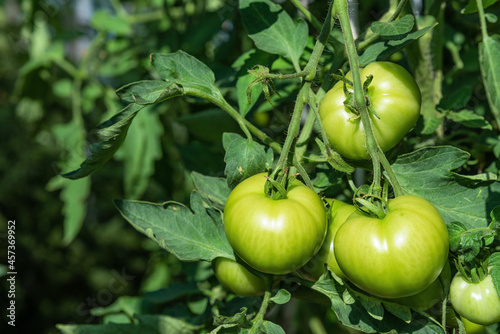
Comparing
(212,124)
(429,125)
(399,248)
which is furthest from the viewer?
(212,124)

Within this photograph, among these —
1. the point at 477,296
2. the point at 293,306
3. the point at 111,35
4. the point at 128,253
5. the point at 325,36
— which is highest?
the point at 325,36

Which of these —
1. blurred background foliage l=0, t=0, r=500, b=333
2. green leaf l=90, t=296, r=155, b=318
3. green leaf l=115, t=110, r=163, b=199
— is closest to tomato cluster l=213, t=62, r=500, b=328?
blurred background foliage l=0, t=0, r=500, b=333

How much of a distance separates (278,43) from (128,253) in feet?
11.1

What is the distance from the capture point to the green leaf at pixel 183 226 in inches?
21.6

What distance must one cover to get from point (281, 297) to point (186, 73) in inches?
10.7

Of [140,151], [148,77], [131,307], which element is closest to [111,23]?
[148,77]

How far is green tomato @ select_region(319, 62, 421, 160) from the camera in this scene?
1.55 feet

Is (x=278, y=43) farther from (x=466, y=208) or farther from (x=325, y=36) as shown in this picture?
(x=466, y=208)

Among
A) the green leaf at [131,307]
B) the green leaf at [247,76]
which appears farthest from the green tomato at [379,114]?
the green leaf at [131,307]

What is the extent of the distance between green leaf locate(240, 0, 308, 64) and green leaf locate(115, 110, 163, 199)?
64cm

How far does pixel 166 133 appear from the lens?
1438 mm

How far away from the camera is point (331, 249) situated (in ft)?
1.62

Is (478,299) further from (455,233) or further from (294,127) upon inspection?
(294,127)

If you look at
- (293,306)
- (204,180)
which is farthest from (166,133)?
(204,180)
